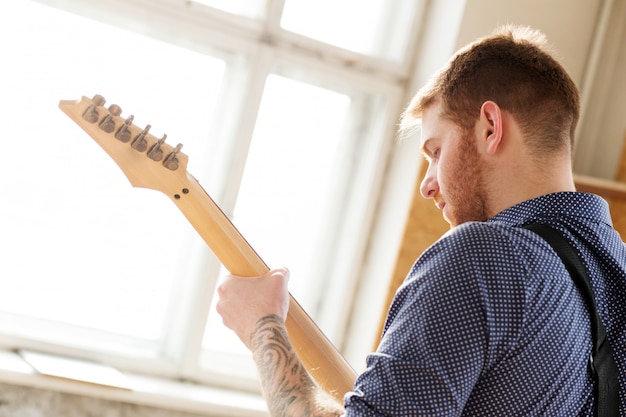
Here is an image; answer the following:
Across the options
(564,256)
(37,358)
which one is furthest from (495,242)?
(37,358)

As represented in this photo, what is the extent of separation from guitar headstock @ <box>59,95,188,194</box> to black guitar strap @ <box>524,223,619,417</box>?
2.98 feet

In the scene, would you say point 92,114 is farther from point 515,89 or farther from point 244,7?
point 244,7

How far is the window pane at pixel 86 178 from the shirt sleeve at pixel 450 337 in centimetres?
174

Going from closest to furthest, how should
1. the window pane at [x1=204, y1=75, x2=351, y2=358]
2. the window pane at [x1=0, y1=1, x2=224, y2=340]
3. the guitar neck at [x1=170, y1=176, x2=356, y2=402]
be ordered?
1. the guitar neck at [x1=170, y1=176, x2=356, y2=402]
2. the window pane at [x1=0, y1=1, x2=224, y2=340]
3. the window pane at [x1=204, y1=75, x2=351, y2=358]

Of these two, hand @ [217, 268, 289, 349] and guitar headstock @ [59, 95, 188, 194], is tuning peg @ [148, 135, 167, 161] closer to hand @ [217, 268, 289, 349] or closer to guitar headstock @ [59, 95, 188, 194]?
guitar headstock @ [59, 95, 188, 194]

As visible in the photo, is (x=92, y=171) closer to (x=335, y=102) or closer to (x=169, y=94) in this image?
(x=169, y=94)

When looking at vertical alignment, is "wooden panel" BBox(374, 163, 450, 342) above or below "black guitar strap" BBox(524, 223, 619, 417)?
above

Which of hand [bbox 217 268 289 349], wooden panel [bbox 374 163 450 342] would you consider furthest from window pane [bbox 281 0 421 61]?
hand [bbox 217 268 289 349]

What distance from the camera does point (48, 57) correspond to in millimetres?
2559

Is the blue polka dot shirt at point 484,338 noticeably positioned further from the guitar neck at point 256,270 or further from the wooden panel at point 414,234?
the wooden panel at point 414,234

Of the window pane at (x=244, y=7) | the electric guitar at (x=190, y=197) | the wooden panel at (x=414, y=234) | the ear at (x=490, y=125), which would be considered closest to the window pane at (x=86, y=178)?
the window pane at (x=244, y=7)

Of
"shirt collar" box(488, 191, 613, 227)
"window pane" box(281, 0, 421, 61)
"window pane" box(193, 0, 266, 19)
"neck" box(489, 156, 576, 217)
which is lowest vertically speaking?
"shirt collar" box(488, 191, 613, 227)

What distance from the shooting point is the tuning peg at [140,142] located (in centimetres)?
177

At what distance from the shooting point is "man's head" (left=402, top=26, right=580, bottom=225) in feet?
4.17
